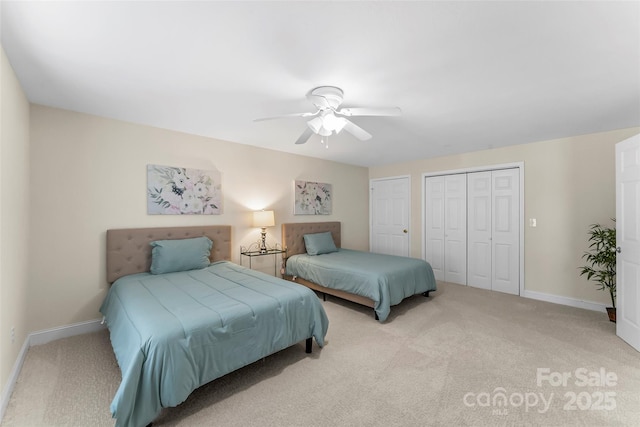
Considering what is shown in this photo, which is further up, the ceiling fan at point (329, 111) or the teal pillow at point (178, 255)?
the ceiling fan at point (329, 111)

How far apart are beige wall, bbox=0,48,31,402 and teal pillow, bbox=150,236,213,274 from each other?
1.03m

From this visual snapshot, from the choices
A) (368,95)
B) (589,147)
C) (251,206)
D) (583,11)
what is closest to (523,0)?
(583,11)

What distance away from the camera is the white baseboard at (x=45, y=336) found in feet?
6.48

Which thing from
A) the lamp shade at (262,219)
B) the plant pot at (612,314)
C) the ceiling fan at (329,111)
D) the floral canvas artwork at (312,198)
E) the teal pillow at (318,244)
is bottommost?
the plant pot at (612,314)

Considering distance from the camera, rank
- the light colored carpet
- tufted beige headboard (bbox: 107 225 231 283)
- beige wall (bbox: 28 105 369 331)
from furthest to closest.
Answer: tufted beige headboard (bbox: 107 225 231 283)
beige wall (bbox: 28 105 369 331)
the light colored carpet

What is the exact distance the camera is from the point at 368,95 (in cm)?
241

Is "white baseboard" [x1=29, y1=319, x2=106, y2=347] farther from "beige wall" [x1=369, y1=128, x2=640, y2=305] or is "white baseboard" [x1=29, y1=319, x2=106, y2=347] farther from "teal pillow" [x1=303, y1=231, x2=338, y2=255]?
"beige wall" [x1=369, y1=128, x2=640, y2=305]

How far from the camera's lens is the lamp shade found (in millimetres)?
3986

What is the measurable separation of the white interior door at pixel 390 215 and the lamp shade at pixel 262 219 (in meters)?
2.71

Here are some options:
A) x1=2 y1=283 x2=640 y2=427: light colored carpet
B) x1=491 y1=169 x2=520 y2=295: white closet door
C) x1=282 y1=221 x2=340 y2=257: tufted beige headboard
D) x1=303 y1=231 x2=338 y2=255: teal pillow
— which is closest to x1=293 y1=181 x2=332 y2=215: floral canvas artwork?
x1=282 y1=221 x2=340 y2=257: tufted beige headboard

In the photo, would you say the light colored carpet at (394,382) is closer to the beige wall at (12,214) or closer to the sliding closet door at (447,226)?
the beige wall at (12,214)

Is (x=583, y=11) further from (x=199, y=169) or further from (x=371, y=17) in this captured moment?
(x=199, y=169)

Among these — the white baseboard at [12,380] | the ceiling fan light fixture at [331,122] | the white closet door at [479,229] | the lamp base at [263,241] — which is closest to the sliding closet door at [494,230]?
the white closet door at [479,229]

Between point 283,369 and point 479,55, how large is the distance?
9.09ft
